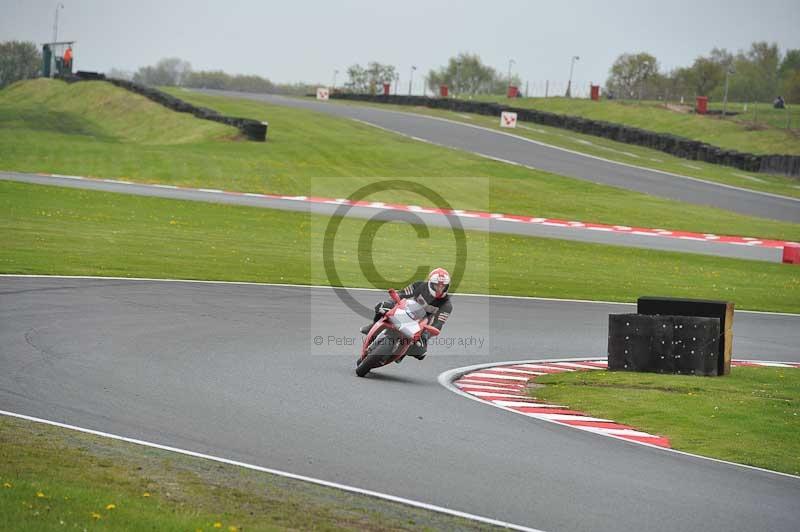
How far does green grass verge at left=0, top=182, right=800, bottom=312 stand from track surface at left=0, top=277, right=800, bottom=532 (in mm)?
4812

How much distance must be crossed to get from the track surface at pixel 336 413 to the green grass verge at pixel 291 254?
481 centimetres

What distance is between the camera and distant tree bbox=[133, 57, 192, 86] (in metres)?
138

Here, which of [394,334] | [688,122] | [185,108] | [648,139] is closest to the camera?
[394,334]

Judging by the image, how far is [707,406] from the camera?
42.6 ft

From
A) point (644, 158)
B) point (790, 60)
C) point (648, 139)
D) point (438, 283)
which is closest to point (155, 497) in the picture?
point (438, 283)

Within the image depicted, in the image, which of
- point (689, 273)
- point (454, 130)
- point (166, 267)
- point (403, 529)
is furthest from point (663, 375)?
point (454, 130)

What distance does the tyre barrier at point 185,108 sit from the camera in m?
51.5

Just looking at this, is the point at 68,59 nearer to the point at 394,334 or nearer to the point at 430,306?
the point at 430,306

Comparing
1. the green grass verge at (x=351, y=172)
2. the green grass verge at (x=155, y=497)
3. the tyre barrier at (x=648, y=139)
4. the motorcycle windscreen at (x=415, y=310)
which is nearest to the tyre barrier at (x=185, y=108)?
the green grass verge at (x=351, y=172)

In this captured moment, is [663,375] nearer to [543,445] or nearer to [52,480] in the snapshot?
[543,445]

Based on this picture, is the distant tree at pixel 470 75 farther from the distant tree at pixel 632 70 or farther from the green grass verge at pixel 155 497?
the green grass verge at pixel 155 497

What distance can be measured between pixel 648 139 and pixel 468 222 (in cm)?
2920

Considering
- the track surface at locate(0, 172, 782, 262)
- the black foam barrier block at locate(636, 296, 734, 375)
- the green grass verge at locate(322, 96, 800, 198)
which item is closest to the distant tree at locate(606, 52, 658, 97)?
the green grass verge at locate(322, 96, 800, 198)

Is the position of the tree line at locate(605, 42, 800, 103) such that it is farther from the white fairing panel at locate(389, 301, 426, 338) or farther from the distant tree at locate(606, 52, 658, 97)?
the white fairing panel at locate(389, 301, 426, 338)
